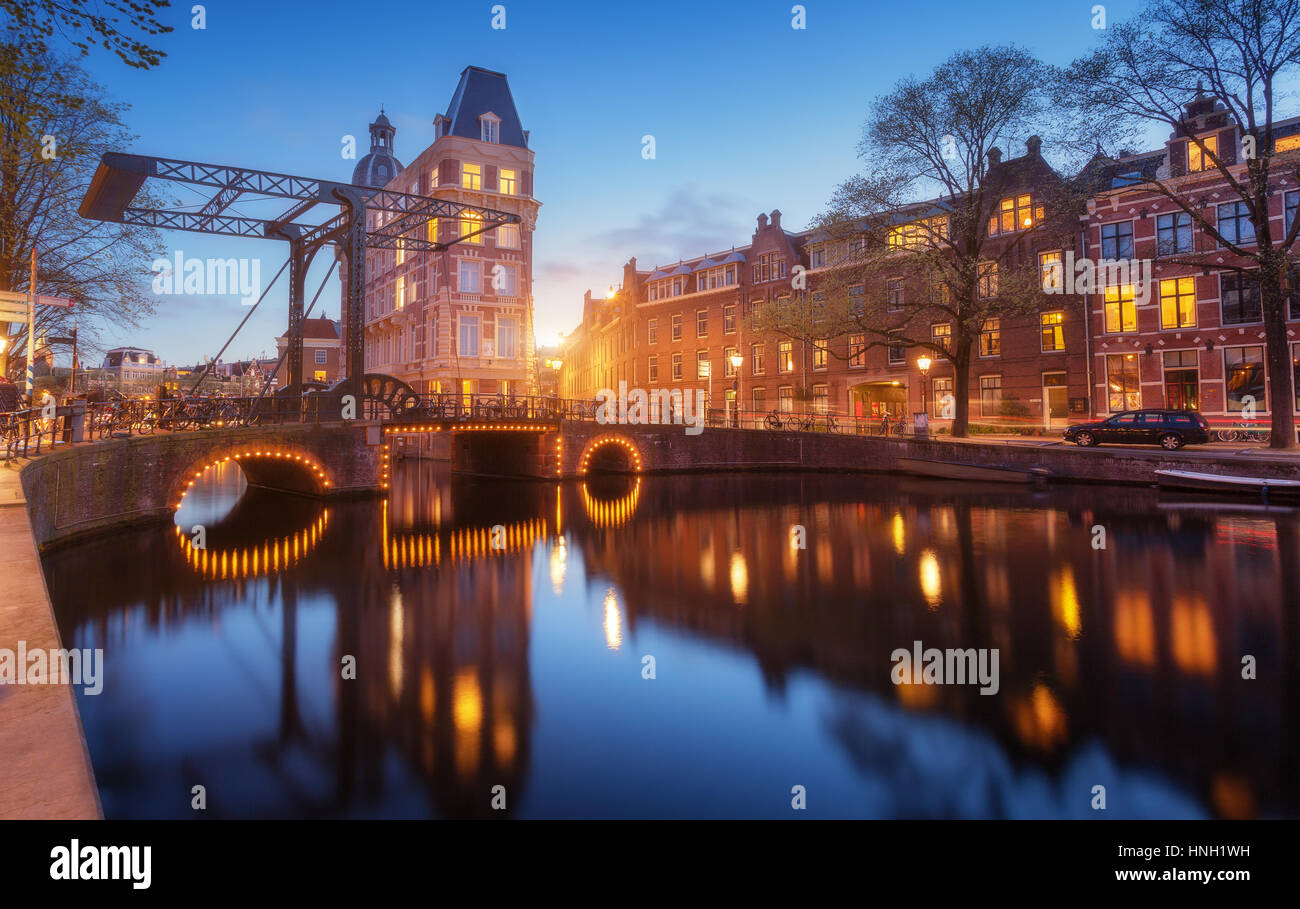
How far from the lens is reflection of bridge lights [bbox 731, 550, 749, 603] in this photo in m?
11.9

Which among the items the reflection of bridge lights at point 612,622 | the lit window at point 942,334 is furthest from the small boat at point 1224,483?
the reflection of bridge lights at point 612,622

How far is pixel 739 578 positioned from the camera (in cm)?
1321

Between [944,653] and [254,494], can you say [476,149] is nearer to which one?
[254,494]

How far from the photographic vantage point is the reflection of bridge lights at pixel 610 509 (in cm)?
2031

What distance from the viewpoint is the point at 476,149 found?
34.6m

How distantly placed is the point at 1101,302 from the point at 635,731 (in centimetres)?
3365

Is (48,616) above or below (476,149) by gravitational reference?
below

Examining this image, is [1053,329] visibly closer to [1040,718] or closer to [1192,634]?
[1192,634]

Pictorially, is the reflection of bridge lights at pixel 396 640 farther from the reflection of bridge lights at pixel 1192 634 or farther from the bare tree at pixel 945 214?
the bare tree at pixel 945 214

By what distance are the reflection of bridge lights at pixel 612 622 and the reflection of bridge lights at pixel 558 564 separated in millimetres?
1014

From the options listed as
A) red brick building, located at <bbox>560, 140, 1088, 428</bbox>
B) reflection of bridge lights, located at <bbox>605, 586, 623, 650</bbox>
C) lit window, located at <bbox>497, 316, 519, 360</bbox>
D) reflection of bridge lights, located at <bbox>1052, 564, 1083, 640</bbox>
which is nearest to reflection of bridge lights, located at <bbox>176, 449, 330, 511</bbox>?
reflection of bridge lights, located at <bbox>605, 586, 623, 650</bbox>

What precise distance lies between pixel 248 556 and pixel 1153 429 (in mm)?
29058
